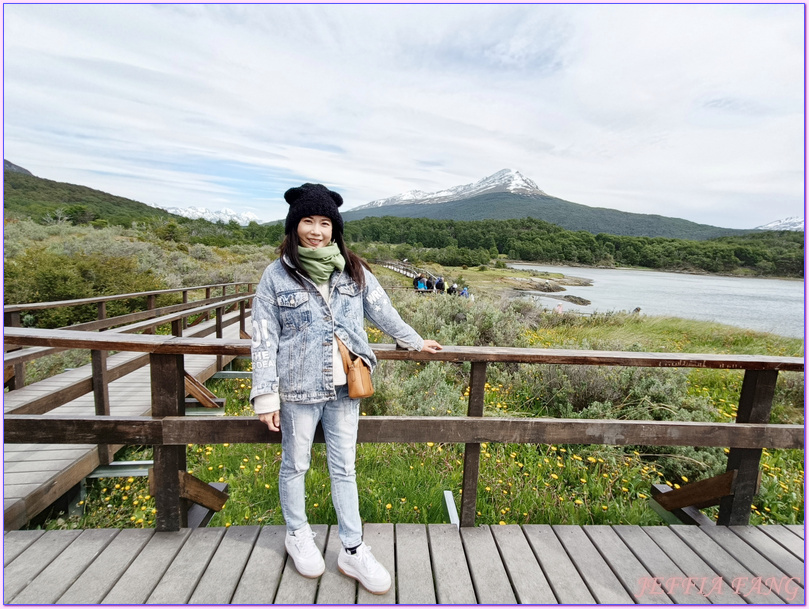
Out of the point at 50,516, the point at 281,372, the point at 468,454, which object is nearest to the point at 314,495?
the point at 468,454

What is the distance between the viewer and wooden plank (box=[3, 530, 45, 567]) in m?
1.96

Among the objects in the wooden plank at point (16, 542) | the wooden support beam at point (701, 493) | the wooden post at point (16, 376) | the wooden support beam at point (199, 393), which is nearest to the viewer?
the wooden plank at point (16, 542)

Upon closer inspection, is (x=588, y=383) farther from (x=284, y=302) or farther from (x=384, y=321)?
(x=284, y=302)

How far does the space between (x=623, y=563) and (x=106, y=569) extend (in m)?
2.43

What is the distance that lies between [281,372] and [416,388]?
9.85 ft

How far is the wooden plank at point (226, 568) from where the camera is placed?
177 centimetres

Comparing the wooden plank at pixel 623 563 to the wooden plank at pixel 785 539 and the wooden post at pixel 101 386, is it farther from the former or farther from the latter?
the wooden post at pixel 101 386

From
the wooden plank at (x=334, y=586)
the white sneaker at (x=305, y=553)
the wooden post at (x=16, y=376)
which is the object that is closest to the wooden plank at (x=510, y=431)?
the white sneaker at (x=305, y=553)

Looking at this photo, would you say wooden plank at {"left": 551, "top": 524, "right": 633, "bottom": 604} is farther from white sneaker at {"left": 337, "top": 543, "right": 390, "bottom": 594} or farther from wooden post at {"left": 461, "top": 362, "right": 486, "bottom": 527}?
white sneaker at {"left": 337, "top": 543, "right": 390, "bottom": 594}

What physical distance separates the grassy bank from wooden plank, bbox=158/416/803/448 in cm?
77

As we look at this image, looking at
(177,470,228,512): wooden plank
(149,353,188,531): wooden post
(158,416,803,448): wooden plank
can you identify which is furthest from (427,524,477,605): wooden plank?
(149,353,188,531): wooden post

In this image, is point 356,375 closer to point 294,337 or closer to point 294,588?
point 294,337

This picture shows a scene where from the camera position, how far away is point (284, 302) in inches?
71.9

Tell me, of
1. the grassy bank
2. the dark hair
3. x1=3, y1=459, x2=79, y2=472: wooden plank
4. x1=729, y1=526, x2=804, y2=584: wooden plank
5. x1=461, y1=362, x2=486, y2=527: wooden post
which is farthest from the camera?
x1=3, y1=459, x2=79, y2=472: wooden plank
